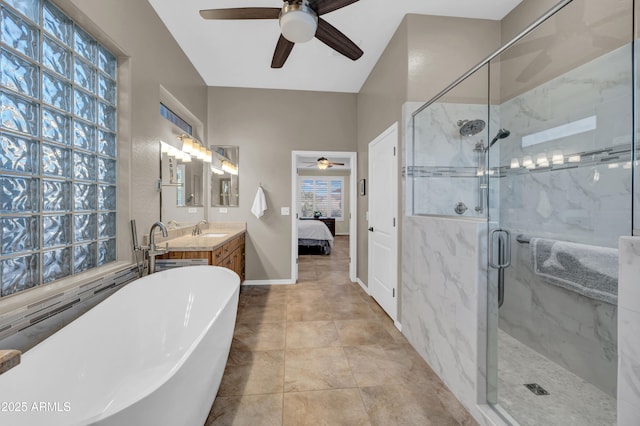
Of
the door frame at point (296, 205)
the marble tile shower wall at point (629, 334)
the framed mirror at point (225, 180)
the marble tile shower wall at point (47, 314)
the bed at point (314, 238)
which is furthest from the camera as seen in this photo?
the bed at point (314, 238)

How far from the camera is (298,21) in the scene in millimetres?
1640

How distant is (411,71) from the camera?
89.8 inches

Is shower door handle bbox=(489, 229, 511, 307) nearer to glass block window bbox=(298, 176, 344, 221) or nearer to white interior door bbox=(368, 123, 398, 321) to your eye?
white interior door bbox=(368, 123, 398, 321)

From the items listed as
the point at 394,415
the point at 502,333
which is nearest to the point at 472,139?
the point at 502,333

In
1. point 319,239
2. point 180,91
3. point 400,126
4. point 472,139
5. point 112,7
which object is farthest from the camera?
point 319,239

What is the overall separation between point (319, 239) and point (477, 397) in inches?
183

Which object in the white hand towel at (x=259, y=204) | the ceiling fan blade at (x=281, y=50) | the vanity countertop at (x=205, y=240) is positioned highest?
the ceiling fan blade at (x=281, y=50)

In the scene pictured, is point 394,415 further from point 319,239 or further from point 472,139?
point 319,239

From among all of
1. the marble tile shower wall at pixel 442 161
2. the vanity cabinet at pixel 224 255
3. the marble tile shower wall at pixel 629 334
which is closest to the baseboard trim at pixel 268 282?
the vanity cabinet at pixel 224 255

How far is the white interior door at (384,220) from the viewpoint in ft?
8.52

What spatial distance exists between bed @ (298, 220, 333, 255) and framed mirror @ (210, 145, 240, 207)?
8.07ft

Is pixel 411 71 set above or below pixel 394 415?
above

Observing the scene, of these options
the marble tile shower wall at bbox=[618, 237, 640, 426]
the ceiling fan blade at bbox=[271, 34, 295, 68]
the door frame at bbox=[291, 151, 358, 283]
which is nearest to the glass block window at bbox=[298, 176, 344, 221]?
the door frame at bbox=[291, 151, 358, 283]

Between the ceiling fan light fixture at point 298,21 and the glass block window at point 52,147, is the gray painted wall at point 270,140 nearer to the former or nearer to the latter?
the glass block window at point 52,147
